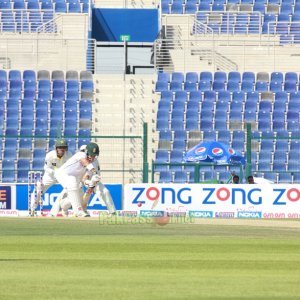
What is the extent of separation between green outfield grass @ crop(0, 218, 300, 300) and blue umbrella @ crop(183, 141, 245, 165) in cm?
877

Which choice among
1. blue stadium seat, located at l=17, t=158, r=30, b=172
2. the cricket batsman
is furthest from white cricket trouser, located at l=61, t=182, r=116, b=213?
blue stadium seat, located at l=17, t=158, r=30, b=172

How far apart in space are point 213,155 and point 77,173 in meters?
5.89

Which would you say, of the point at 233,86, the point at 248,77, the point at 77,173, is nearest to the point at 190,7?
the point at 248,77

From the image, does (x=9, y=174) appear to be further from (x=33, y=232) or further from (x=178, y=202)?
(x=33, y=232)

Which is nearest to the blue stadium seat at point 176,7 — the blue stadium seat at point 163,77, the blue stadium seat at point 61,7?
the blue stadium seat at point 61,7

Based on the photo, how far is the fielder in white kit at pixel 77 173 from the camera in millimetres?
23719

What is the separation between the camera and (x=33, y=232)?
1892 cm

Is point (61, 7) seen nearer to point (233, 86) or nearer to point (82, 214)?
point (233, 86)

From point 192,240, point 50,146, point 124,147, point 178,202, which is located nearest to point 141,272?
point 192,240

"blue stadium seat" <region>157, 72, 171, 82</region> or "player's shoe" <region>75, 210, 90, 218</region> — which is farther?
"blue stadium seat" <region>157, 72, 171, 82</region>

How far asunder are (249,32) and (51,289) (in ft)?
93.6

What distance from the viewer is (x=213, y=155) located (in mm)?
29125

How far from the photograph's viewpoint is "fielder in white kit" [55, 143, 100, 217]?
2372cm

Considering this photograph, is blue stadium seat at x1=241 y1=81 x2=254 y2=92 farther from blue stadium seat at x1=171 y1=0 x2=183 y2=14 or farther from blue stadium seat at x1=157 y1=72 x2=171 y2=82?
blue stadium seat at x1=171 y1=0 x2=183 y2=14
